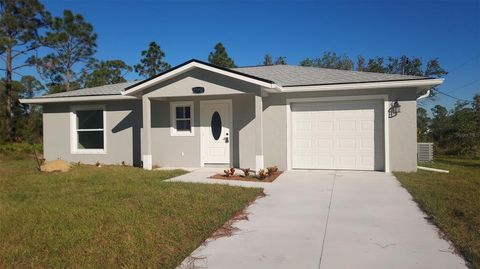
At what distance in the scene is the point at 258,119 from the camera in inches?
414

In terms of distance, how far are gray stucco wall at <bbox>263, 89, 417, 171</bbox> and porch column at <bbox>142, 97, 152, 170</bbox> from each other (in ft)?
12.5

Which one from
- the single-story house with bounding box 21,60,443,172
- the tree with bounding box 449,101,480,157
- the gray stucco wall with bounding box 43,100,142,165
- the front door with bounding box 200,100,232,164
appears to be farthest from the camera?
the tree with bounding box 449,101,480,157

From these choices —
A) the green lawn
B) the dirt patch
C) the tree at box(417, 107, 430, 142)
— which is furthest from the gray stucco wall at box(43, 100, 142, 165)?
the tree at box(417, 107, 430, 142)

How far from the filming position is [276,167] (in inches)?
444

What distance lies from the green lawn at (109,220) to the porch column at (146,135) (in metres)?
2.41

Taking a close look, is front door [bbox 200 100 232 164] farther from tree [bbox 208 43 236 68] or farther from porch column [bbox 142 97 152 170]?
tree [bbox 208 43 236 68]

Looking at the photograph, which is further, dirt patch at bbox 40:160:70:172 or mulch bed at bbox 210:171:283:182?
dirt patch at bbox 40:160:70:172

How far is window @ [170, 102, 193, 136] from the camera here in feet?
41.6

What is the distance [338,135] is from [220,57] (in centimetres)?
2447

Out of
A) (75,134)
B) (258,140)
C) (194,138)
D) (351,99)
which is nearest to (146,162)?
(194,138)

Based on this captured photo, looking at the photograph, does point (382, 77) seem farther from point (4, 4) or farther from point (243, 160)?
point (4, 4)

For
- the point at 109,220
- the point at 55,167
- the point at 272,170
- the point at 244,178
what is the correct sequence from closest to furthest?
the point at 109,220 → the point at 244,178 → the point at 272,170 → the point at 55,167

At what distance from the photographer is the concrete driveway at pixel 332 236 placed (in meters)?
4.10

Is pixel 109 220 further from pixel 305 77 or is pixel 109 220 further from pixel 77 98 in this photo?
pixel 77 98
